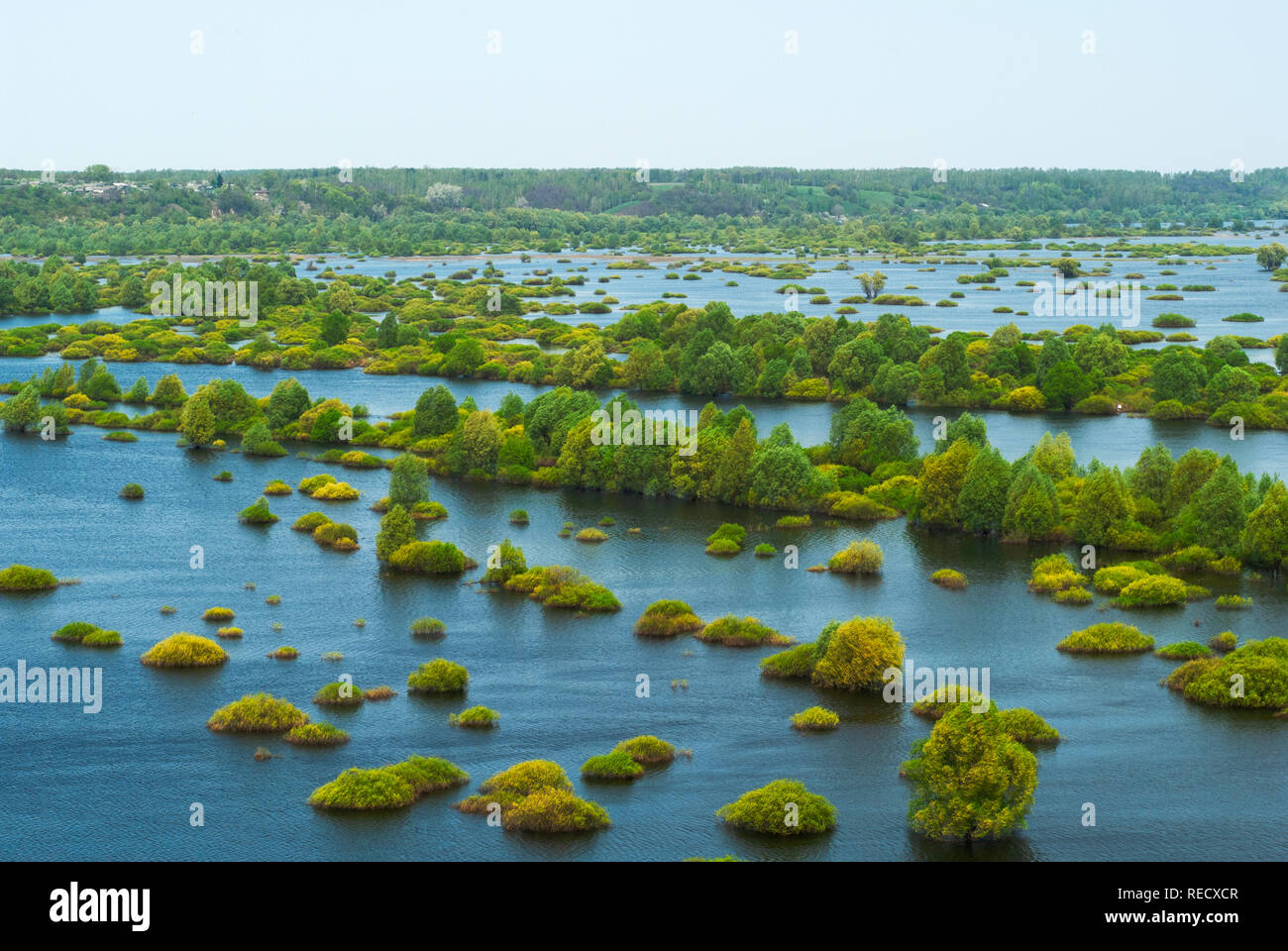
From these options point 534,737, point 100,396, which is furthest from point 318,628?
point 100,396

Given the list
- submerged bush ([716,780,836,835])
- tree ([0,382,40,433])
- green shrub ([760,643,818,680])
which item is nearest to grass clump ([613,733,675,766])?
submerged bush ([716,780,836,835])

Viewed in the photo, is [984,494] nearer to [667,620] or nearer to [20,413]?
[667,620]

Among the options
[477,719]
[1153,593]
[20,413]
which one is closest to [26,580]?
[477,719]

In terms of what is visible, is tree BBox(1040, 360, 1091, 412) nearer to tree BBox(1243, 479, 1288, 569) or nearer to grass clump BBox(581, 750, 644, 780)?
tree BBox(1243, 479, 1288, 569)

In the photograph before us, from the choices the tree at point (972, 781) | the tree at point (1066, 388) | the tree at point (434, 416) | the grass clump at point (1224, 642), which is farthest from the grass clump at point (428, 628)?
the tree at point (1066, 388)

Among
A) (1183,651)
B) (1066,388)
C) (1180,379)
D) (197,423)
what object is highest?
(1180,379)

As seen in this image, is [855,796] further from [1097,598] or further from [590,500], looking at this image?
[590,500]
